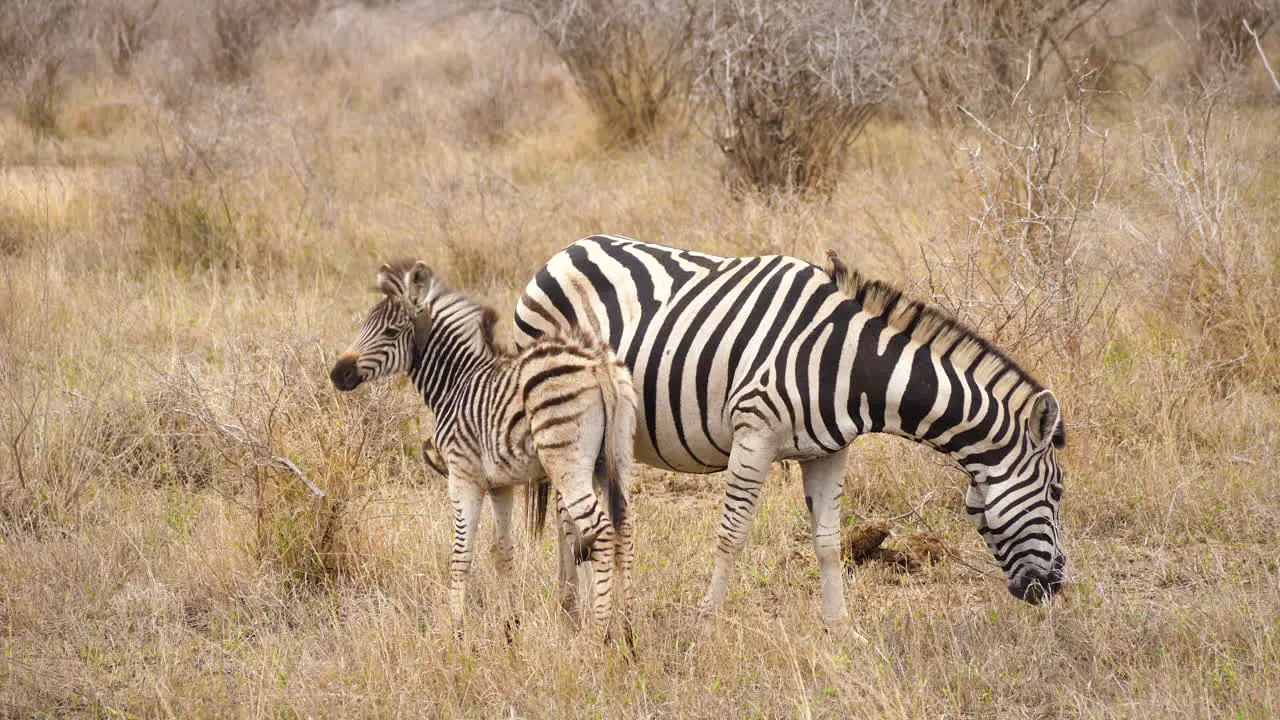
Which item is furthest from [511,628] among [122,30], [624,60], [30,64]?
[122,30]

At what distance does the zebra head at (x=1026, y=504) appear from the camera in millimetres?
4141

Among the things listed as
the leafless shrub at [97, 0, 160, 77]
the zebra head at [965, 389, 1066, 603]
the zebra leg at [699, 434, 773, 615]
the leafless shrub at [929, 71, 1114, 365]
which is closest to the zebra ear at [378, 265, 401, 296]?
the zebra leg at [699, 434, 773, 615]

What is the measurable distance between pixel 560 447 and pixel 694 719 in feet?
3.54

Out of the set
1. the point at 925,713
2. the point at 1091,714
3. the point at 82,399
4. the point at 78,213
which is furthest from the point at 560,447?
the point at 78,213

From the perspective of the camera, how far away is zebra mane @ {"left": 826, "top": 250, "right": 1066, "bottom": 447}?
4172mm

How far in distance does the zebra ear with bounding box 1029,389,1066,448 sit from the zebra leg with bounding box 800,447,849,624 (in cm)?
75

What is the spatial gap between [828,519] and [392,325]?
1942 millimetres

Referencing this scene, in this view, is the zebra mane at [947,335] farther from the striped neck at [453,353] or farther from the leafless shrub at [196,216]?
the leafless shrub at [196,216]

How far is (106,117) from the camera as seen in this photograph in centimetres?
1591

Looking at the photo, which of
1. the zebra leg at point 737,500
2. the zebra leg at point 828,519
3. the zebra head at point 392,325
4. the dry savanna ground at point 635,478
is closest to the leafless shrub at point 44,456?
the dry savanna ground at point 635,478

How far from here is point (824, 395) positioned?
420 centimetres

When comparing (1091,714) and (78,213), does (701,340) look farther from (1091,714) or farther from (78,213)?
(78,213)

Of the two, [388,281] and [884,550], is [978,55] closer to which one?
[884,550]

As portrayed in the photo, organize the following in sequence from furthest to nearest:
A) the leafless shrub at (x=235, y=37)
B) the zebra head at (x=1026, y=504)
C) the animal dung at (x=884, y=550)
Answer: the leafless shrub at (x=235, y=37) → the animal dung at (x=884, y=550) → the zebra head at (x=1026, y=504)
